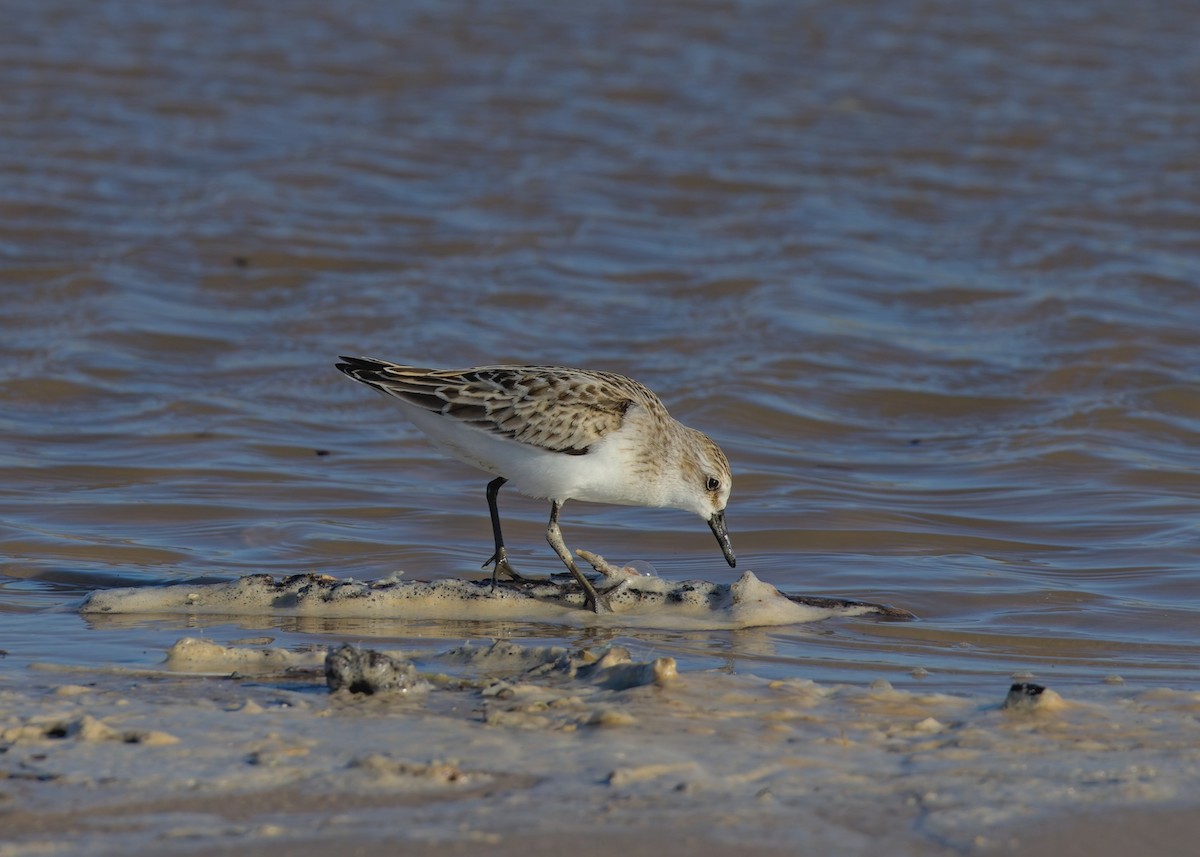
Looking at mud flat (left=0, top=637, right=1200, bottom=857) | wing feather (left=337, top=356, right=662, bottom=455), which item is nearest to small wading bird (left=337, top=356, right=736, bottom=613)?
wing feather (left=337, top=356, right=662, bottom=455)

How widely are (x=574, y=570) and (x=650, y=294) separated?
5631 mm

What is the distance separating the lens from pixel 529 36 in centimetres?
1847

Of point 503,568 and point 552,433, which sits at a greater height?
point 552,433

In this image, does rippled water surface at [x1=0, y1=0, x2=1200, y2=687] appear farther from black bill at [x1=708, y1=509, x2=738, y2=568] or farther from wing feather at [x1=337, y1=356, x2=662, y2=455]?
wing feather at [x1=337, y1=356, x2=662, y2=455]

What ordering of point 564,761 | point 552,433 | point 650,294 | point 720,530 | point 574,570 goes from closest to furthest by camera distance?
point 564,761, point 574,570, point 552,433, point 720,530, point 650,294

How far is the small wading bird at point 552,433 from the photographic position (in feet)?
21.6

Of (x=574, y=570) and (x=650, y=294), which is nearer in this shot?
(x=574, y=570)

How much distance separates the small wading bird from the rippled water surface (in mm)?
522

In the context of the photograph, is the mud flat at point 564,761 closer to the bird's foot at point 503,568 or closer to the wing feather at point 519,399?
the bird's foot at point 503,568

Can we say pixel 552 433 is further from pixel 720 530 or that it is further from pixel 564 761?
pixel 564 761

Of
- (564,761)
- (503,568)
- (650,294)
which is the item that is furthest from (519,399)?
(650,294)

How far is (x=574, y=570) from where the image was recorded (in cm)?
638

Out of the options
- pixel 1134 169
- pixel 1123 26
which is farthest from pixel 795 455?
pixel 1123 26

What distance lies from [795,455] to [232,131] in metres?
7.89
